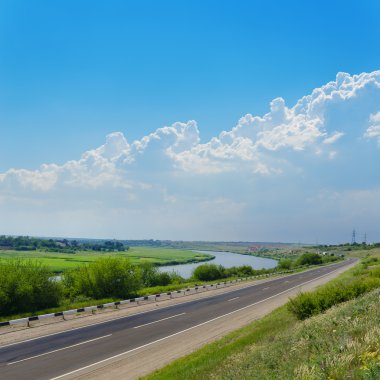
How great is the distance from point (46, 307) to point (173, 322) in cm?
1180

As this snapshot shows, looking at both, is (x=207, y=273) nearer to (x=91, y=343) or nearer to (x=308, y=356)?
(x=91, y=343)

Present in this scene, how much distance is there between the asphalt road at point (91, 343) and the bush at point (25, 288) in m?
8.23

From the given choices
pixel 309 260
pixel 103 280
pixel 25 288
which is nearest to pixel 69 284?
pixel 103 280

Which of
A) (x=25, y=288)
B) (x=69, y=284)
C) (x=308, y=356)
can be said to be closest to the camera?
(x=308, y=356)

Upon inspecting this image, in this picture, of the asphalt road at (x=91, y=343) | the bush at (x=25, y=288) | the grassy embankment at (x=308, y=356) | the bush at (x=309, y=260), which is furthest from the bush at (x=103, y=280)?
the bush at (x=309, y=260)

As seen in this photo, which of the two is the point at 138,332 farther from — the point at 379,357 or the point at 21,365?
the point at 379,357

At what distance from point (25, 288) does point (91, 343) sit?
1236 centimetres

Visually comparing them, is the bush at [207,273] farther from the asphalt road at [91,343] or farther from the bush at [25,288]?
the bush at [25,288]

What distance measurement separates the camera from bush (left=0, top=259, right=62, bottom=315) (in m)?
27.5

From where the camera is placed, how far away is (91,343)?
17891 millimetres

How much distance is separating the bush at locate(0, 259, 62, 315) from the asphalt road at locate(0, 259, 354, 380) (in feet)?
27.0

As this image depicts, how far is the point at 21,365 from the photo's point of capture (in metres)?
14.2

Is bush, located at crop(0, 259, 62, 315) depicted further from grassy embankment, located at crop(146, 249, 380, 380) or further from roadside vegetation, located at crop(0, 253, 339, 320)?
grassy embankment, located at crop(146, 249, 380, 380)

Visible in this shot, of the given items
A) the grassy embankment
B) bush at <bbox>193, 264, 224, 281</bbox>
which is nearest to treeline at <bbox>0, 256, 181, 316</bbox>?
the grassy embankment
